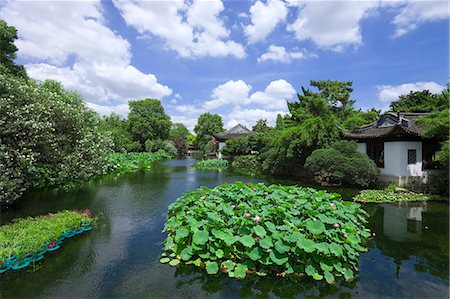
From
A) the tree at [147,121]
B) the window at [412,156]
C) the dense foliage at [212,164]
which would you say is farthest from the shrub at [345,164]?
the tree at [147,121]

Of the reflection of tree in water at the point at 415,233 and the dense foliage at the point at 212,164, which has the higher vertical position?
the dense foliage at the point at 212,164

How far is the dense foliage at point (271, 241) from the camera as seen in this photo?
4.56m

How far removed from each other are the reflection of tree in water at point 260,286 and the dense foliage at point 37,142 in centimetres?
548

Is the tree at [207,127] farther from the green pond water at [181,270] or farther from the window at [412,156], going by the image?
the green pond water at [181,270]

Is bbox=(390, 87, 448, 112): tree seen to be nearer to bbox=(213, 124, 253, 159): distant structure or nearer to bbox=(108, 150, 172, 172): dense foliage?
bbox=(213, 124, 253, 159): distant structure

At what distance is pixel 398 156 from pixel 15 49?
19597 mm

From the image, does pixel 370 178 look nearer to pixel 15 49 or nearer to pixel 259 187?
pixel 259 187

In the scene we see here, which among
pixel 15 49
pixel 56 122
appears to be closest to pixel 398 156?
pixel 56 122

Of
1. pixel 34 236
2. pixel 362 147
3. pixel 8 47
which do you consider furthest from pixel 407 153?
pixel 8 47

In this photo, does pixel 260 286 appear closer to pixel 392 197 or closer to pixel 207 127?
pixel 392 197

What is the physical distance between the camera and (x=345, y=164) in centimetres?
1246

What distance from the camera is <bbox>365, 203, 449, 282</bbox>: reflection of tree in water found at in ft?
18.2

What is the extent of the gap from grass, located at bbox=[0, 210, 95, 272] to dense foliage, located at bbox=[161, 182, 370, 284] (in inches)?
102

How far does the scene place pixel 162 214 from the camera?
355 inches
